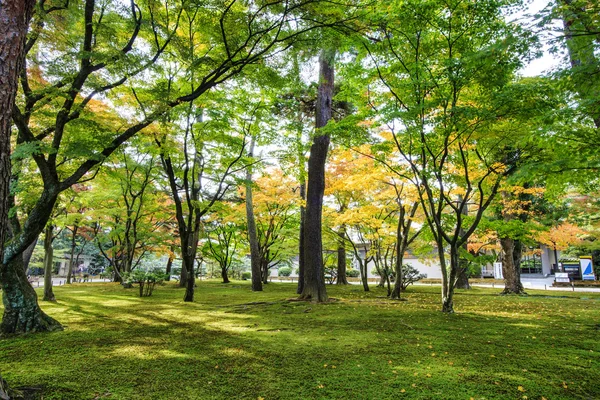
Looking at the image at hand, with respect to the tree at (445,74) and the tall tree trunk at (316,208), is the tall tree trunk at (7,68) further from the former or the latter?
the tall tree trunk at (316,208)

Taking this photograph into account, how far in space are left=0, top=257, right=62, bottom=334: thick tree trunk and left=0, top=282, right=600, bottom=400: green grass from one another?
342mm

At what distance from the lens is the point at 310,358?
3.56 metres

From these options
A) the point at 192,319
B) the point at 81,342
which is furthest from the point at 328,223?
the point at 81,342

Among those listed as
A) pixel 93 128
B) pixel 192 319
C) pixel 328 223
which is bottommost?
pixel 192 319

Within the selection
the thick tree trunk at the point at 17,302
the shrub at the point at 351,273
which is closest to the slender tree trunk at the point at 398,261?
the thick tree trunk at the point at 17,302

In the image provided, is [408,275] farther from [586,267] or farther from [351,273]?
[351,273]

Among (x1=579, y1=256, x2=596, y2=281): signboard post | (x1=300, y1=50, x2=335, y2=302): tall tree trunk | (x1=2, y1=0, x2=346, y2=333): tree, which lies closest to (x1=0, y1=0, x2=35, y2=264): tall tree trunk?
(x1=2, y1=0, x2=346, y2=333): tree

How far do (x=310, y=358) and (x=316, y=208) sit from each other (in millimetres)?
5147

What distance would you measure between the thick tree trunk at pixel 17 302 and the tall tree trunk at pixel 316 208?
5519 millimetres

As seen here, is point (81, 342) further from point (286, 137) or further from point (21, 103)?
point (286, 137)

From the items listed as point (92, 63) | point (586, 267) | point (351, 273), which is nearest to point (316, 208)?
point (92, 63)

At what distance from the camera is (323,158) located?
28.1 ft

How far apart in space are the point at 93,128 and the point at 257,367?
4.72 m

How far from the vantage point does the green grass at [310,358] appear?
269 centimetres
